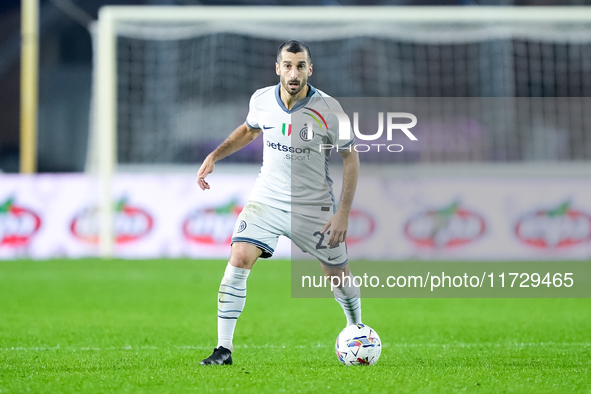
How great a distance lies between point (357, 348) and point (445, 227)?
1001 cm

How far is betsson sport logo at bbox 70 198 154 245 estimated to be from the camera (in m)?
15.6

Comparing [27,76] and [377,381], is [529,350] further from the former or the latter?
[27,76]

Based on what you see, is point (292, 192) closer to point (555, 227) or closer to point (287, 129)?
point (287, 129)

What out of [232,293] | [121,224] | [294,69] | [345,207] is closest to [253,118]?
[294,69]

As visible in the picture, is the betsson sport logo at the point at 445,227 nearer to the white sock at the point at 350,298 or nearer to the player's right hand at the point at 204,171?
the white sock at the point at 350,298

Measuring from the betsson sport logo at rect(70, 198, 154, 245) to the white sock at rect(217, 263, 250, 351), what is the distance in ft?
33.0

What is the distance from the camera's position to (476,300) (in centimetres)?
1091

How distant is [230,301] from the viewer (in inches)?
227

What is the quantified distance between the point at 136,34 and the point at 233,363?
12.5m

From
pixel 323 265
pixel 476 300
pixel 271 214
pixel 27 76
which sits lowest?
pixel 476 300

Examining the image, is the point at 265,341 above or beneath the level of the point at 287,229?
beneath

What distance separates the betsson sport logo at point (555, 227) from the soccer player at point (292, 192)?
989 centimetres

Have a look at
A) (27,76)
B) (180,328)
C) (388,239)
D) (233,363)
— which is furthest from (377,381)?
(27,76)

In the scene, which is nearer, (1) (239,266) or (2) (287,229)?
(1) (239,266)
